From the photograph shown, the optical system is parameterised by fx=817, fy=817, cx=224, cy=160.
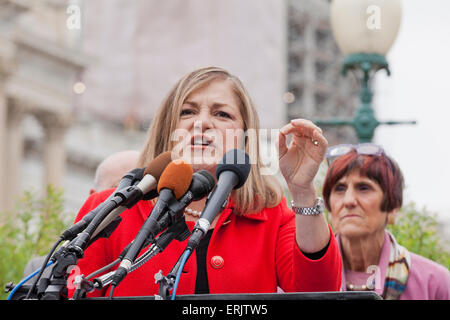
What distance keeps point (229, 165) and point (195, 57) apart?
28776 mm

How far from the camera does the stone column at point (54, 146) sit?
33375 mm

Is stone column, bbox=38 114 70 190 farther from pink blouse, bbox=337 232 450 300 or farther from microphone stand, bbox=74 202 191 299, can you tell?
microphone stand, bbox=74 202 191 299

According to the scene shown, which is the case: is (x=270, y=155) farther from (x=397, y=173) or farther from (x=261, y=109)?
(x=261, y=109)

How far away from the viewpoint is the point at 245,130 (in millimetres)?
3371

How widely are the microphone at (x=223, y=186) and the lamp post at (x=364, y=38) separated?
3.41 meters

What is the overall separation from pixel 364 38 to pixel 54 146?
2858cm

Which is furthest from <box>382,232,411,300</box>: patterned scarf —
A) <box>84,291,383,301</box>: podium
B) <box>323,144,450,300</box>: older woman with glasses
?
<box>84,291,383,301</box>: podium

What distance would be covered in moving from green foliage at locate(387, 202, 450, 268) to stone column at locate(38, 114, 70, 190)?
94.3 ft

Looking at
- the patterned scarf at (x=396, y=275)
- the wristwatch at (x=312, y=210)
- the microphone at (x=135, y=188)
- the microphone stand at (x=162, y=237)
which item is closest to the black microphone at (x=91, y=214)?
the microphone at (x=135, y=188)

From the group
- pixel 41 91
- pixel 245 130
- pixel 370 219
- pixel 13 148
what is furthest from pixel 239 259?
pixel 41 91

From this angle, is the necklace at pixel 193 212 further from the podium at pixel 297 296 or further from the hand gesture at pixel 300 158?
the podium at pixel 297 296

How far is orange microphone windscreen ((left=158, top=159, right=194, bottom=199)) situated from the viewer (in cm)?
244

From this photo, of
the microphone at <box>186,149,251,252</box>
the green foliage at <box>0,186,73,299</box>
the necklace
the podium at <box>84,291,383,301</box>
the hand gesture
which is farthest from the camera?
the green foliage at <box>0,186,73,299</box>

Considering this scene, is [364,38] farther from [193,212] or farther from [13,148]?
[13,148]
